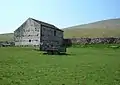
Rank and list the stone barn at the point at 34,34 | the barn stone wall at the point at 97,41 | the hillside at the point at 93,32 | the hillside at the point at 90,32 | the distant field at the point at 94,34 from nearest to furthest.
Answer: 1. the stone barn at the point at 34,34
2. the barn stone wall at the point at 97,41
3. the distant field at the point at 94,34
4. the hillside at the point at 93,32
5. the hillside at the point at 90,32

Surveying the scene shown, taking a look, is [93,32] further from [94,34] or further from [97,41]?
[97,41]

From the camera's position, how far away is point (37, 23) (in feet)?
216

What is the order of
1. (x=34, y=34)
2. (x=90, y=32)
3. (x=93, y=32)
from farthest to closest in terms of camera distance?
(x=90, y=32)
(x=93, y=32)
(x=34, y=34)

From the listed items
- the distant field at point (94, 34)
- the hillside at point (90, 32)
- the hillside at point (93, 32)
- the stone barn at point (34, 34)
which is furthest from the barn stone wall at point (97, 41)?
the hillside at point (93, 32)

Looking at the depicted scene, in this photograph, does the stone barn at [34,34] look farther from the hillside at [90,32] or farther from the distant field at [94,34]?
the hillside at [90,32]

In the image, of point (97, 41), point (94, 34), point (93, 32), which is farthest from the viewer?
point (93, 32)

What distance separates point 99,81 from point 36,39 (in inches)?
2024

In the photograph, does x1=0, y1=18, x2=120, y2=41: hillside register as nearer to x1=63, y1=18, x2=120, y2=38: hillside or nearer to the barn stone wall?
x1=63, y1=18, x2=120, y2=38: hillside

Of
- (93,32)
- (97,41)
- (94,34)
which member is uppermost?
(93,32)

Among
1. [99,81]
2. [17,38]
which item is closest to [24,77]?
[99,81]

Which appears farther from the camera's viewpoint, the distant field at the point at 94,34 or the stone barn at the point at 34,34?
the distant field at the point at 94,34

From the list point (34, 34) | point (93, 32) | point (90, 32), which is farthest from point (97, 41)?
point (90, 32)

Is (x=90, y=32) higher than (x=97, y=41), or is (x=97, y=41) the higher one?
Result: (x=90, y=32)

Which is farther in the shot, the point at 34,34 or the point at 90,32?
the point at 90,32
